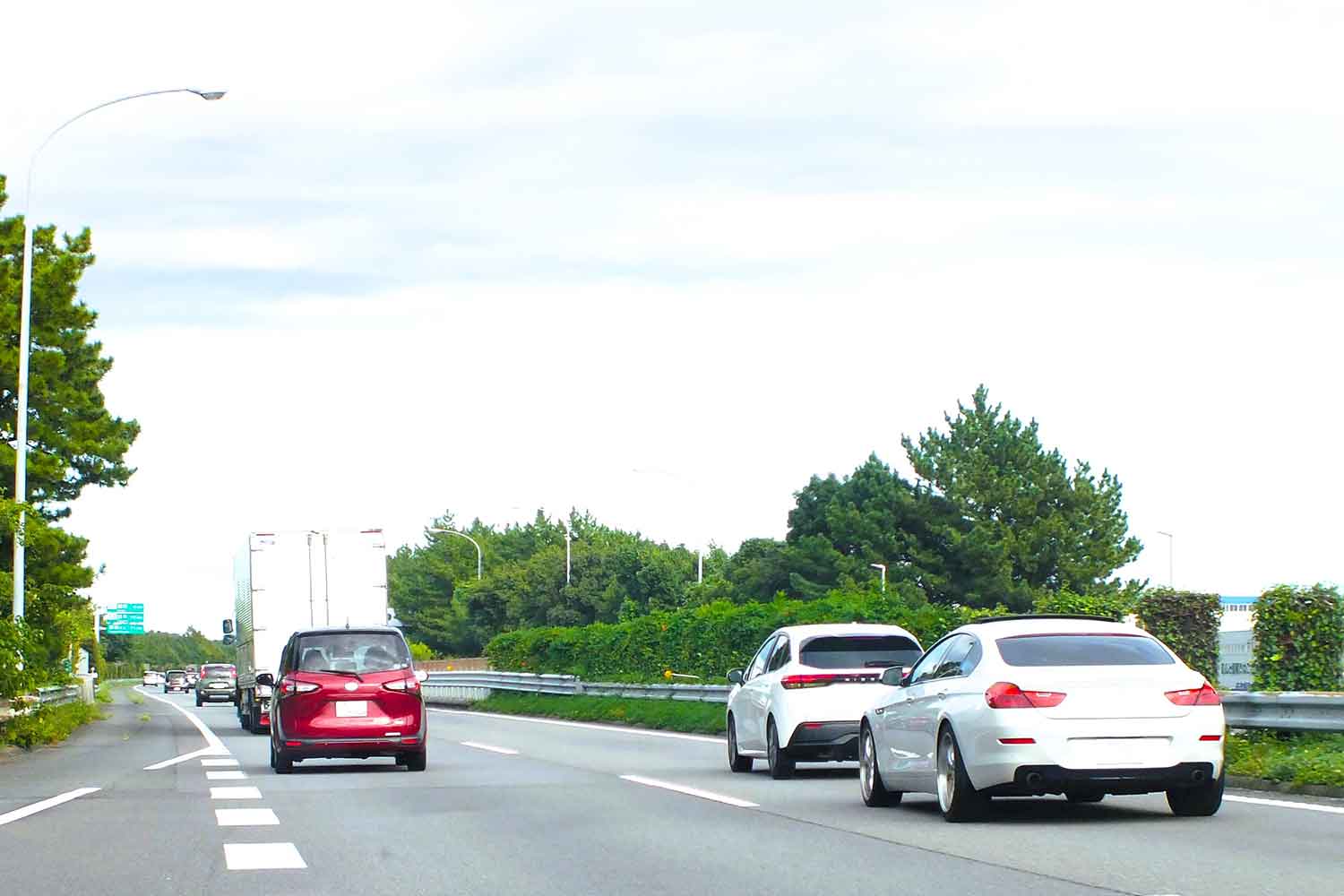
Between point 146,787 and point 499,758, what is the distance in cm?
646

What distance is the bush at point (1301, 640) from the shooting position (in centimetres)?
1898

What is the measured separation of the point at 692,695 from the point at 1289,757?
19.1 m

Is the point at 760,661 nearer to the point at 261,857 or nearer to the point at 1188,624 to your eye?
the point at 1188,624

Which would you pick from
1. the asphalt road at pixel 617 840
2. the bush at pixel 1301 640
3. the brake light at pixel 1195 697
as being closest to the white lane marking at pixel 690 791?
the asphalt road at pixel 617 840

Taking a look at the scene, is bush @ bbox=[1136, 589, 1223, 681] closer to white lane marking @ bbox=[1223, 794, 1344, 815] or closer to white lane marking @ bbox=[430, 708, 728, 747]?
white lane marking @ bbox=[1223, 794, 1344, 815]

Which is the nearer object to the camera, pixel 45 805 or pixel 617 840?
pixel 617 840

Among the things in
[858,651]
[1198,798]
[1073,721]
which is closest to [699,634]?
[858,651]

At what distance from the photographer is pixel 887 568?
337 ft

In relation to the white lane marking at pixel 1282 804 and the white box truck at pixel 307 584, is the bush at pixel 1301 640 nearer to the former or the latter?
the white lane marking at pixel 1282 804

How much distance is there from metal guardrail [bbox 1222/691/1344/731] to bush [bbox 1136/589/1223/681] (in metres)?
2.79

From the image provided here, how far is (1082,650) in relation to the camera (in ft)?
44.9

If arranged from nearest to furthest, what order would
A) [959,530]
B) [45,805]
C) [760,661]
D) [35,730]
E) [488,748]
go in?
1. [45,805]
2. [760,661]
3. [488,748]
4. [35,730]
5. [959,530]

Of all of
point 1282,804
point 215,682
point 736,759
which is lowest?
point 215,682

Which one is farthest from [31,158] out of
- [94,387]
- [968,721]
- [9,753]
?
[968,721]
